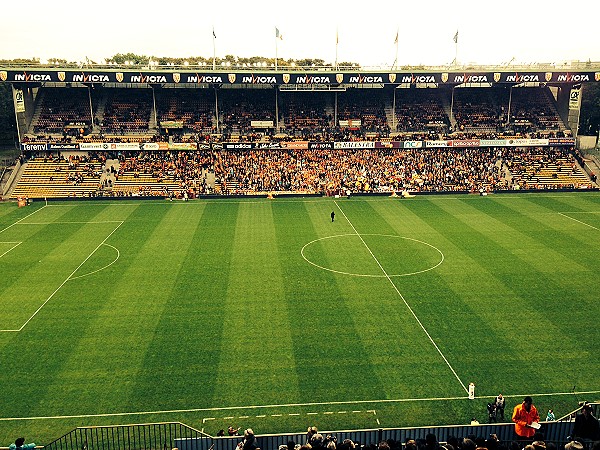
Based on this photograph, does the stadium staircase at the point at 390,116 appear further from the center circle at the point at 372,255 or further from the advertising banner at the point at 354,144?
the center circle at the point at 372,255

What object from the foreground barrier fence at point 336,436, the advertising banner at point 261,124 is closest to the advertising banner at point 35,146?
the advertising banner at point 261,124

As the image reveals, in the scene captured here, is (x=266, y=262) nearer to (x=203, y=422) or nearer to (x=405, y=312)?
(x=405, y=312)

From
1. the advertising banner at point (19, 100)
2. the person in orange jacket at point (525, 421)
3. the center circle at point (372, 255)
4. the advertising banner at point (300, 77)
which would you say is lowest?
the center circle at point (372, 255)

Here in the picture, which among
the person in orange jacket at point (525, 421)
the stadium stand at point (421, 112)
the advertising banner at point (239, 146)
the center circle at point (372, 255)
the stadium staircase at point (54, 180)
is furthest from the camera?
the stadium stand at point (421, 112)

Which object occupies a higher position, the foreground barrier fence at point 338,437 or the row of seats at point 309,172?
the row of seats at point 309,172

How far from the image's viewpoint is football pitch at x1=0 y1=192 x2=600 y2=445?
17.8 meters

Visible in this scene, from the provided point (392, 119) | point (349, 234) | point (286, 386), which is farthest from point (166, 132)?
point (286, 386)

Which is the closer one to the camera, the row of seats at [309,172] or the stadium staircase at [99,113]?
the row of seats at [309,172]

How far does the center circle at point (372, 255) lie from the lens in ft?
102

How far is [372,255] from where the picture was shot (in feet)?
112

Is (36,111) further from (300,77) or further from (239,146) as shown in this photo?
(300,77)

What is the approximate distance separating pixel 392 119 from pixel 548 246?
3709 cm

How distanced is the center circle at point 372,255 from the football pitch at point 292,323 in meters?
0.20

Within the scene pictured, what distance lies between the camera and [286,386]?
18.9 meters
